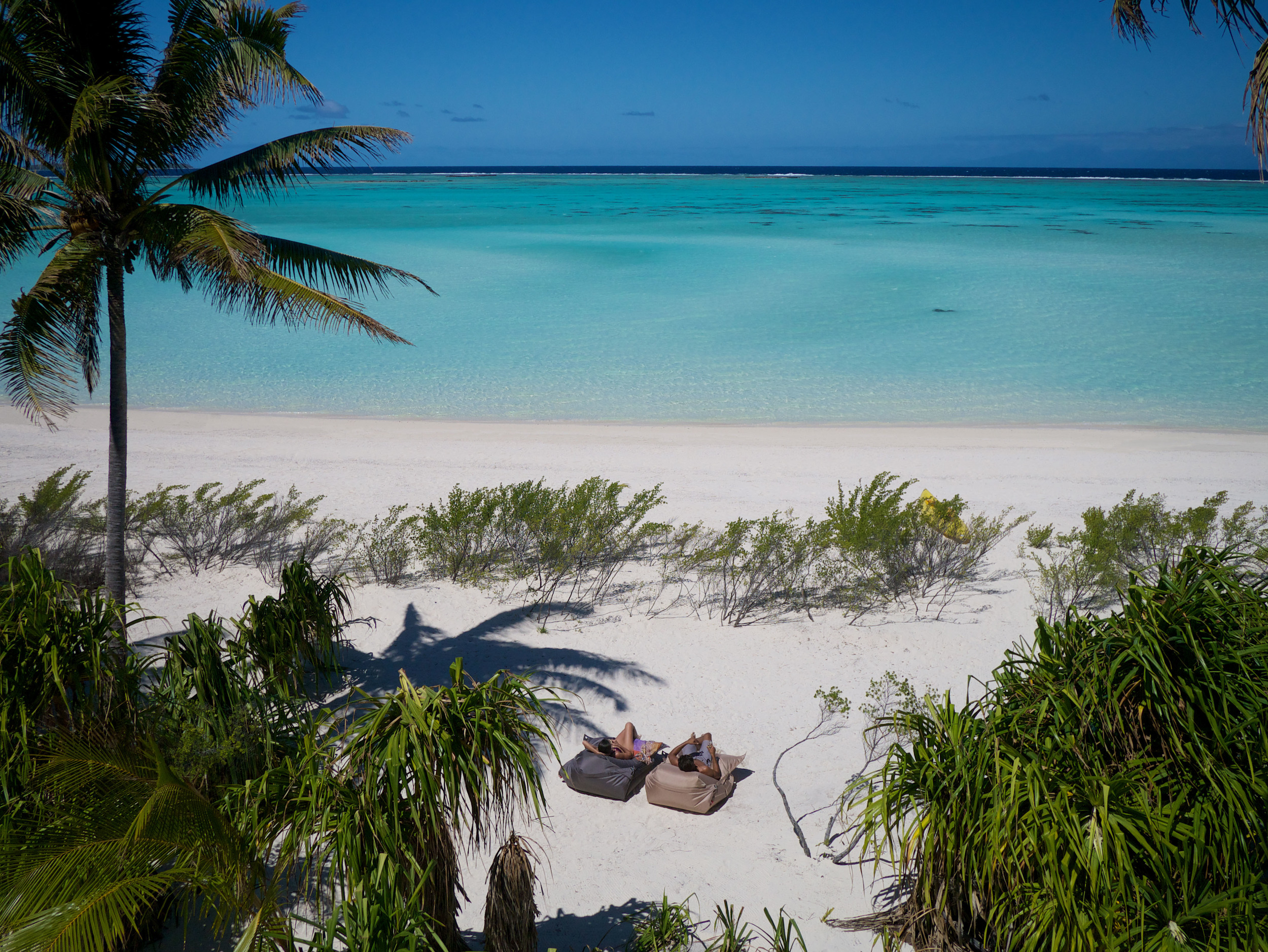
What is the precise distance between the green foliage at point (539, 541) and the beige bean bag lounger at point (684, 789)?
314 cm

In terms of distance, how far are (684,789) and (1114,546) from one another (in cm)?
556

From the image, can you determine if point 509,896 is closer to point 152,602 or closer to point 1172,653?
point 1172,653

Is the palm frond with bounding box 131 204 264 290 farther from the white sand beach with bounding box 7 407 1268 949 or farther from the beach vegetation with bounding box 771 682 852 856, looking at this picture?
the beach vegetation with bounding box 771 682 852 856

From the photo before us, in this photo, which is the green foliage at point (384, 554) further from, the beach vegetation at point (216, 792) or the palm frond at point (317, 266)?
the beach vegetation at point (216, 792)

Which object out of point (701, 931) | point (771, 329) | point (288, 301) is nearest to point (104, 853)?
point (701, 931)

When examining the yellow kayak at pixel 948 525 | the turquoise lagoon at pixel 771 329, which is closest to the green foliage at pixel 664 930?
the yellow kayak at pixel 948 525

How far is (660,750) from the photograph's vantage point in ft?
20.9

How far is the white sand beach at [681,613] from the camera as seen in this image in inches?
213

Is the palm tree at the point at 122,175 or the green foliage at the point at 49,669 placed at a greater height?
the palm tree at the point at 122,175

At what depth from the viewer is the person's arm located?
19.2ft

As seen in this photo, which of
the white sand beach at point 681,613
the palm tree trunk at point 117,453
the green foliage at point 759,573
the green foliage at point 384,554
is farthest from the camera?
the green foliage at point 384,554

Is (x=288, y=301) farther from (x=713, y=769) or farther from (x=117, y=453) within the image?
(x=713, y=769)

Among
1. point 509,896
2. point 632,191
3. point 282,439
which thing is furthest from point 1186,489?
point 632,191

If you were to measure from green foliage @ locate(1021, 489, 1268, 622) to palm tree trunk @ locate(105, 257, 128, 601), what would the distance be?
807 cm
